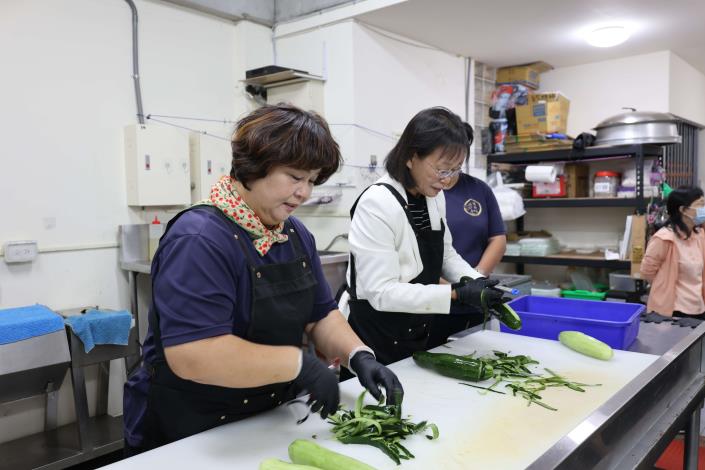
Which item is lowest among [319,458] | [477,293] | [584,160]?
[319,458]

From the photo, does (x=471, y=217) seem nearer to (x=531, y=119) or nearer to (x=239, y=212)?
(x=239, y=212)

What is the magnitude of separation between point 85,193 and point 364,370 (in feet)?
8.08

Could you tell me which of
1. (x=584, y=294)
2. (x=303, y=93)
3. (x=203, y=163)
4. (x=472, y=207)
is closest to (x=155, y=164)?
(x=203, y=163)

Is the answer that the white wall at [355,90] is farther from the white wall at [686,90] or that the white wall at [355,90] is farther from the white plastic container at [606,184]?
the white wall at [686,90]

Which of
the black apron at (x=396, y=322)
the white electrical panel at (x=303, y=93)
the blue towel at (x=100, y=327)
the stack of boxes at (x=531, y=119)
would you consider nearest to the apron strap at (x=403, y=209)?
the black apron at (x=396, y=322)

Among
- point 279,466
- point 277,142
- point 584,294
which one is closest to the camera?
point 279,466

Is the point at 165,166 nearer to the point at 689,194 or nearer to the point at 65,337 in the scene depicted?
the point at 65,337

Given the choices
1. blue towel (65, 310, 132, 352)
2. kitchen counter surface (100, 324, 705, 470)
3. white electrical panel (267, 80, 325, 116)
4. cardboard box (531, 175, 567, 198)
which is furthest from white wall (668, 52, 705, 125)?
blue towel (65, 310, 132, 352)

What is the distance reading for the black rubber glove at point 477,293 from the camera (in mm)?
1806

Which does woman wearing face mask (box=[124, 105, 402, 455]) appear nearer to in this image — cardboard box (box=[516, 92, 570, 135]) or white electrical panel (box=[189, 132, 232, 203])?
white electrical panel (box=[189, 132, 232, 203])

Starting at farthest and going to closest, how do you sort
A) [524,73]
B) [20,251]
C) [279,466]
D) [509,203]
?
[524,73], [509,203], [20,251], [279,466]

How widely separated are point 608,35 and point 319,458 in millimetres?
3999

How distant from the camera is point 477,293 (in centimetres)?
181

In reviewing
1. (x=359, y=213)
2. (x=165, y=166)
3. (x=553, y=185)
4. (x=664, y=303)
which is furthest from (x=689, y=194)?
(x=165, y=166)
